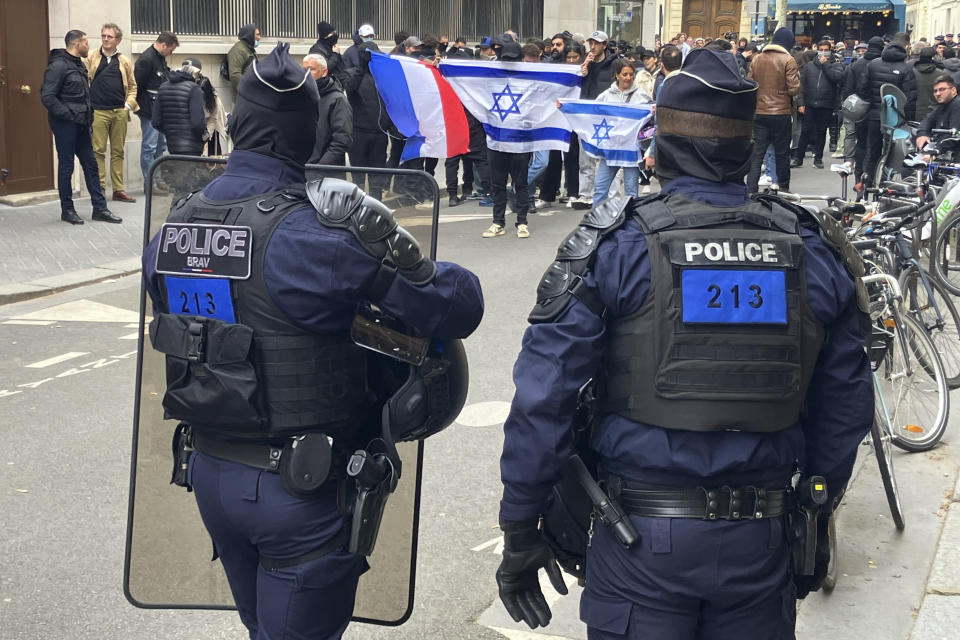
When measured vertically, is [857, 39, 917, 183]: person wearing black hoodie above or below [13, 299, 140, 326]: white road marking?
above

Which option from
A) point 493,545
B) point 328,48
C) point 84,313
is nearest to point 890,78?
point 328,48

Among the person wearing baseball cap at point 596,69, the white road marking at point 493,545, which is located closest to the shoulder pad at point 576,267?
the white road marking at point 493,545

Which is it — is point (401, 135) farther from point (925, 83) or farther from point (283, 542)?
point (283, 542)

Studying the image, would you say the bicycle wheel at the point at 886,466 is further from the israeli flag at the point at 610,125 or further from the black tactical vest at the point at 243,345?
the israeli flag at the point at 610,125

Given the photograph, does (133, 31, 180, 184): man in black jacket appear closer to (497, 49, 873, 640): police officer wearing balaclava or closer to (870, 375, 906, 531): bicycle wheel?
(870, 375, 906, 531): bicycle wheel

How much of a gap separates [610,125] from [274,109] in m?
10.0

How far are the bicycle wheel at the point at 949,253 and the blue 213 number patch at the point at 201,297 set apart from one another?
7289 mm

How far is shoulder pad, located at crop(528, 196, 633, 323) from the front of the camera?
8.68 feet

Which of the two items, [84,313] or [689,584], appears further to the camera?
[84,313]

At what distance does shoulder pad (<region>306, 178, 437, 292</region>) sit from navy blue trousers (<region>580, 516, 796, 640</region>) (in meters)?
0.77

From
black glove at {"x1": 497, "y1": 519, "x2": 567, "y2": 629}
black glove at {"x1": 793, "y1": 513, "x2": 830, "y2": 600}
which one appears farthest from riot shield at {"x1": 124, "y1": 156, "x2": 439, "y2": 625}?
black glove at {"x1": 793, "y1": 513, "x2": 830, "y2": 600}

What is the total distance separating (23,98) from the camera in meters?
13.3

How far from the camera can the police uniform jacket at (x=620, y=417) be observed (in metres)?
2.64

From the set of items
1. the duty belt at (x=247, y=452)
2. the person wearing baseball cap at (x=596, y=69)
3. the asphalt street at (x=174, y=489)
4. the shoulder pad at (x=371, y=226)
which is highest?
the person wearing baseball cap at (x=596, y=69)
